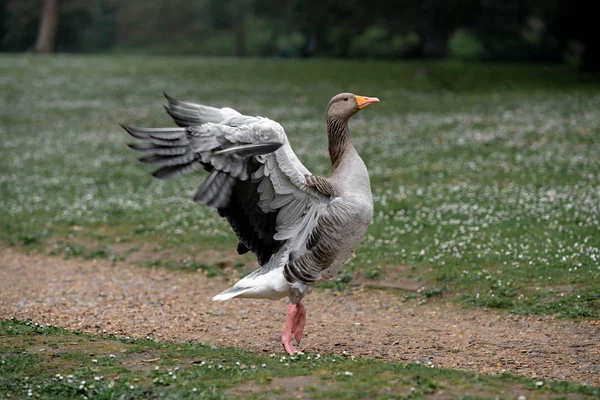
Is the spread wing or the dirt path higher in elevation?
the spread wing

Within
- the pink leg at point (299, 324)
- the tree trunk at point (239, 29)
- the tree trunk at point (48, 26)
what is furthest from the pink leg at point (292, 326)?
the tree trunk at point (239, 29)

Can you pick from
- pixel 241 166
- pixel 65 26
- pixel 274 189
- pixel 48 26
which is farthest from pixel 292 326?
pixel 65 26

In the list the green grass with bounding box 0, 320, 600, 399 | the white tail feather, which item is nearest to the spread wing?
the white tail feather

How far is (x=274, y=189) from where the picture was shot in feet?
23.4

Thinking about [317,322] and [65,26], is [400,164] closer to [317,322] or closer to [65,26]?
[317,322]

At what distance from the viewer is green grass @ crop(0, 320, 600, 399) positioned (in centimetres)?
546

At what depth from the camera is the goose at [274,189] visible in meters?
6.85

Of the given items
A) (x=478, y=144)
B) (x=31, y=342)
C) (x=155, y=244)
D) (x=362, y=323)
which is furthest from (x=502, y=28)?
(x=31, y=342)

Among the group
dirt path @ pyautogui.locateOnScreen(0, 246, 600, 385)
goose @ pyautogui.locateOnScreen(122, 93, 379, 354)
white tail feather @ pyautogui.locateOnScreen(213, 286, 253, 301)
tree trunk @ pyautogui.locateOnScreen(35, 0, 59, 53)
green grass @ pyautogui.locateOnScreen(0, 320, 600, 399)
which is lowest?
dirt path @ pyautogui.locateOnScreen(0, 246, 600, 385)

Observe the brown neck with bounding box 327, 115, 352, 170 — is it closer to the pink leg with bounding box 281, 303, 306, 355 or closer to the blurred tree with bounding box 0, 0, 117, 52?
the pink leg with bounding box 281, 303, 306, 355

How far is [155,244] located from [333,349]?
552 cm

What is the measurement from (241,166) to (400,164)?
1023 centimetres

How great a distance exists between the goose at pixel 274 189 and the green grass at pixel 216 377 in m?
0.82

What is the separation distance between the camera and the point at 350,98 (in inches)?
295
